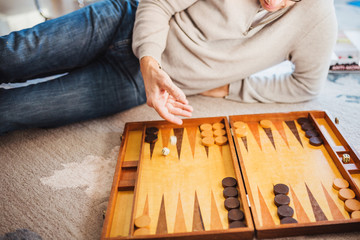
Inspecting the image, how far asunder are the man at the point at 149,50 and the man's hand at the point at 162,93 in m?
0.01

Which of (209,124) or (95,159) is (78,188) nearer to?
(95,159)

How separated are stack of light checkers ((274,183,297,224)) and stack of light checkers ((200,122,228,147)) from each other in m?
0.28

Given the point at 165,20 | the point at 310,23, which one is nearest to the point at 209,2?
the point at 165,20

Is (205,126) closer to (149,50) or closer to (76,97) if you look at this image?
(149,50)

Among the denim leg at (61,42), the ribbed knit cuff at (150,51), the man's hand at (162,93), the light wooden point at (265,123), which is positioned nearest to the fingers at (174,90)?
the man's hand at (162,93)

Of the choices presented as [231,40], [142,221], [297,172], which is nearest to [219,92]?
[231,40]

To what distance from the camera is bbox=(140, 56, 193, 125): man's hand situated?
3.84 feet

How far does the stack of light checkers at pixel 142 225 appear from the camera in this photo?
967 millimetres

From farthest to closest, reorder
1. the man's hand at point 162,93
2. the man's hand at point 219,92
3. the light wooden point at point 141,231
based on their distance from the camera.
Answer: the man's hand at point 219,92 < the man's hand at point 162,93 < the light wooden point at point 141,231

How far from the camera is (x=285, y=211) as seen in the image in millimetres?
1001

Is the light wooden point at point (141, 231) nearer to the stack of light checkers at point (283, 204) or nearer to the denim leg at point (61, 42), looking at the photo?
the stack of light checkers at point (283, 204)

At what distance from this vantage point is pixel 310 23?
4.59 feet

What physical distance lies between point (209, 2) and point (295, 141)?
0.65m

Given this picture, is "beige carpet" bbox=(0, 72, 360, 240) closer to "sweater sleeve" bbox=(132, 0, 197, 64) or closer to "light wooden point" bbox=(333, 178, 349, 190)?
"light wooden point" bbox=(333, 178, 349, 190)
